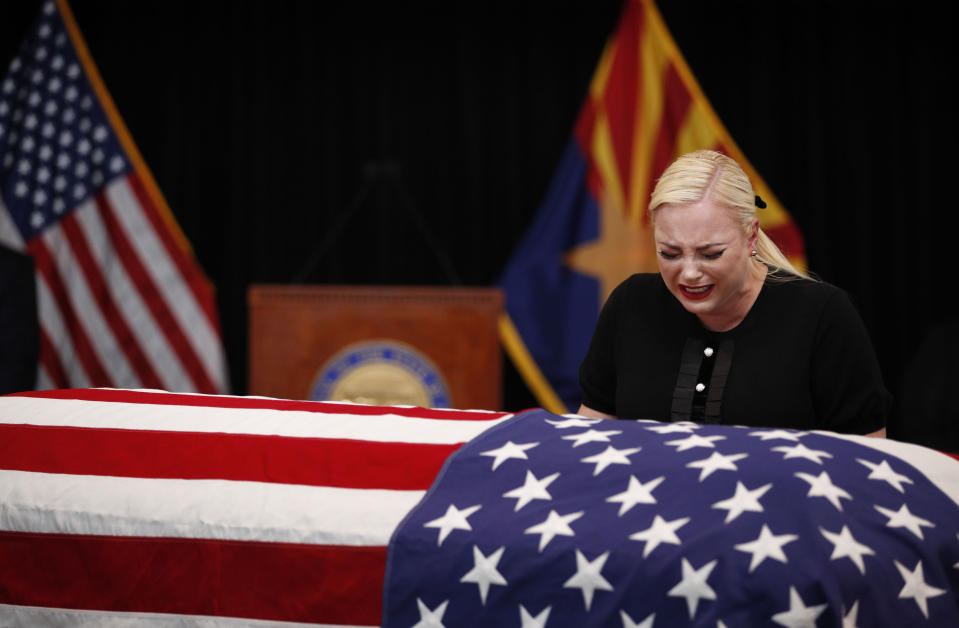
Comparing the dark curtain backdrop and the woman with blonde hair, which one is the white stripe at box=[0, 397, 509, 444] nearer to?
the woman with blonde hair

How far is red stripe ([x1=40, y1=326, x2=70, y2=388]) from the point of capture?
441 cm

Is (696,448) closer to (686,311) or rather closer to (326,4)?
(686,311)

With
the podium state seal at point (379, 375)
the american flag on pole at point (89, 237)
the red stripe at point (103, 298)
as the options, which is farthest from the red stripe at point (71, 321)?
the podium state seal at point (379, 375)

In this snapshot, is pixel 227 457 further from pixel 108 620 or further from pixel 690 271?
pixel 690 271

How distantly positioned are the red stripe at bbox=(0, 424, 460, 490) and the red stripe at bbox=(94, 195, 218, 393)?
293 cm

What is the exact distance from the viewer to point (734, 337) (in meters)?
1.67

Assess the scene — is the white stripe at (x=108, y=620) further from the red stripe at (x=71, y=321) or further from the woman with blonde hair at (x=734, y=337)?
the red stripe at (x=71, y=321)

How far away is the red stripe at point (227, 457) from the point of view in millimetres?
1351

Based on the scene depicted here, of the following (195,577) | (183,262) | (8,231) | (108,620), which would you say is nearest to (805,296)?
(195,577)

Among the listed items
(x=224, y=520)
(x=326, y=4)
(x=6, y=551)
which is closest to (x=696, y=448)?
(x=224, y=520)

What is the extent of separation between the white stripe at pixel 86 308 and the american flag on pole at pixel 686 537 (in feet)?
11.5

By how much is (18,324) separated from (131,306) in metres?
0.53

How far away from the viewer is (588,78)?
4.54 m

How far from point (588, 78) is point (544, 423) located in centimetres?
336
